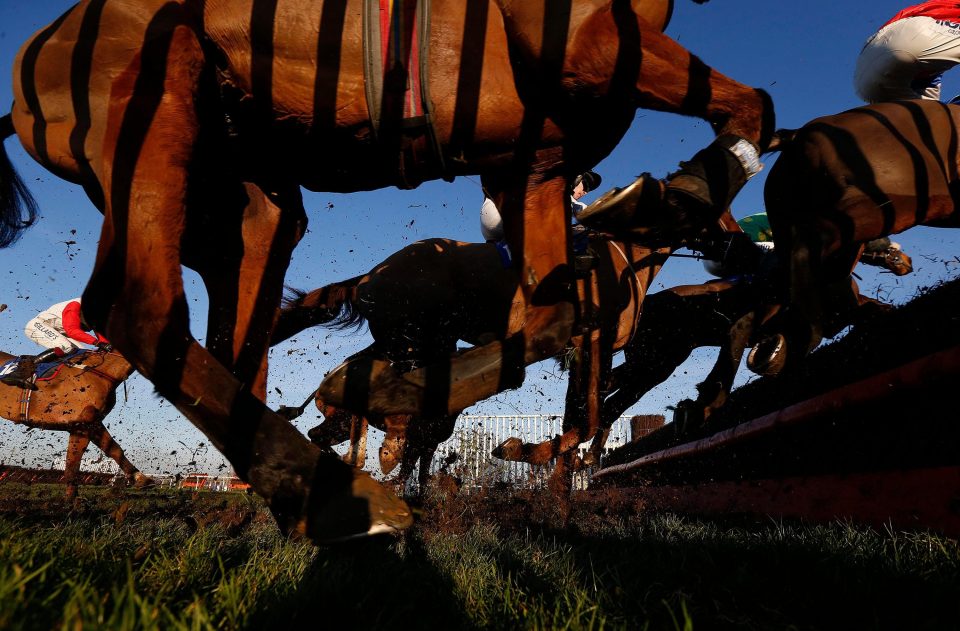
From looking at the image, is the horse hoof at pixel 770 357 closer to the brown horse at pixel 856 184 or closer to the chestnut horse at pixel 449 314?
the brown horse at pixel 856 184

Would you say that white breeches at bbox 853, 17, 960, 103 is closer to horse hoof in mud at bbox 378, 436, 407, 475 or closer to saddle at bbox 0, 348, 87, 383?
horse hoof in mud at bbox 378, 436, 407, 475

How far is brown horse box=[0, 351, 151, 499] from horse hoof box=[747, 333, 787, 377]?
7217mm

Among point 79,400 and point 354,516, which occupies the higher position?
point 79,400

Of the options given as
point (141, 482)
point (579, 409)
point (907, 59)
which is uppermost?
point (907, 59)

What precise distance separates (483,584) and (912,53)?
413 cm

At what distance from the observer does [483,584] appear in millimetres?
1732

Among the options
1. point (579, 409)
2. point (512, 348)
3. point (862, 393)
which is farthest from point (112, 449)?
point (862, 393)

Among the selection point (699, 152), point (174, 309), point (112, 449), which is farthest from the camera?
point (112, 449)

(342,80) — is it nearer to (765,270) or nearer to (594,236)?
(594,236)

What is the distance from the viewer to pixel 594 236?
4586 millimetres

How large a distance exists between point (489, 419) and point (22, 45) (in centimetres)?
1872

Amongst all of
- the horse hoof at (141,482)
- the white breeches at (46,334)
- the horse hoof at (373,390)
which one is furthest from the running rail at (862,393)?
the white breeches at (46,334)

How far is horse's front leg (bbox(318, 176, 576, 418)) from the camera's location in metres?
Result: 2.09

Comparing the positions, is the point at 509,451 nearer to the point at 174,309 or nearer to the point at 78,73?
the point at 174,309
